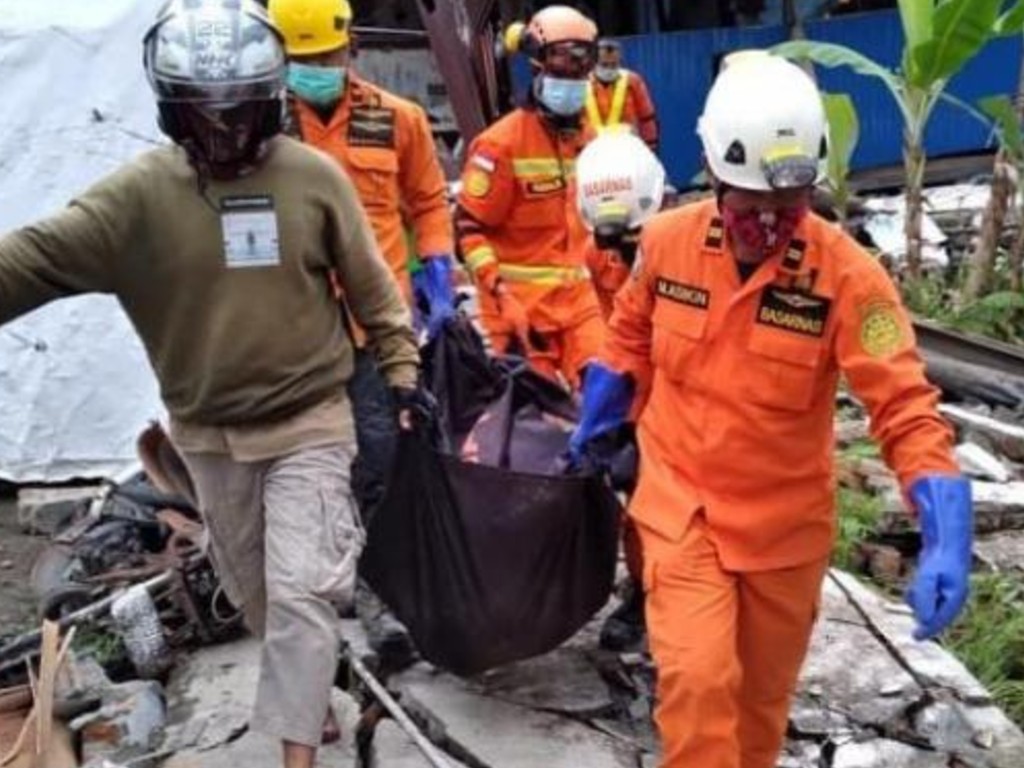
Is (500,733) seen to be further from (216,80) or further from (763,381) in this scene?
(216,80)

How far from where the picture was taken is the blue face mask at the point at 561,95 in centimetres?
589

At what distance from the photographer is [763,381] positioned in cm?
346

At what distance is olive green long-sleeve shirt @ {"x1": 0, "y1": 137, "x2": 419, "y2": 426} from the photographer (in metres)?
3.59

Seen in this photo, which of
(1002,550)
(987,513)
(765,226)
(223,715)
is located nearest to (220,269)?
(765,226)

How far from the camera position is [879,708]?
4.54 metres

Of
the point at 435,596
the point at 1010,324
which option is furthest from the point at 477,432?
the point at 1010,324

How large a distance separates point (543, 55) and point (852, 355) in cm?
294

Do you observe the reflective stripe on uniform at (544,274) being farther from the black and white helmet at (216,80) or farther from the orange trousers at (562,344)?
the black and white helmet at (216,80)

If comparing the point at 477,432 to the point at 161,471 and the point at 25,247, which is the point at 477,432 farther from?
the point at 25,247

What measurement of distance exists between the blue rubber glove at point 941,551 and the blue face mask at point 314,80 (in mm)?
2655

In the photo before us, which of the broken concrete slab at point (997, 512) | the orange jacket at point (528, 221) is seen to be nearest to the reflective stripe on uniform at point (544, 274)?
the orange jacket at point (528, 221)

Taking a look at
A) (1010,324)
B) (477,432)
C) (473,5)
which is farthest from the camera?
(473,5)

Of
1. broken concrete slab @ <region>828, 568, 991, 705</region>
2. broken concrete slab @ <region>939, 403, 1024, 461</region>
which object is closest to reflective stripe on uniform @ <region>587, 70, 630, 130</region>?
broken concrete slab @ <region>939, 403, 1024, 461</region>

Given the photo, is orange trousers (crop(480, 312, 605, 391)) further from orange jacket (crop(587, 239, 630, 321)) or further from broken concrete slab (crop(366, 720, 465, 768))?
broken concrete slab (crop(366, 720, 465, 768))
